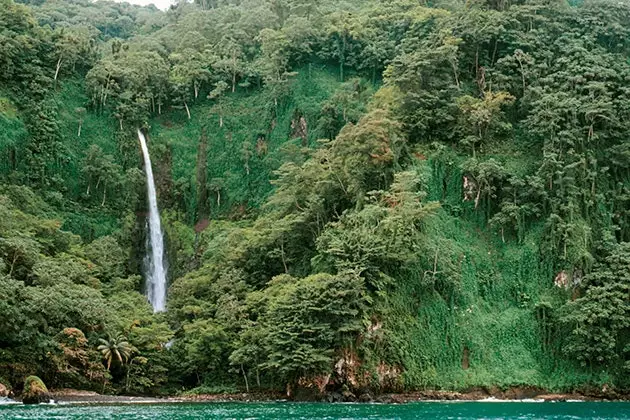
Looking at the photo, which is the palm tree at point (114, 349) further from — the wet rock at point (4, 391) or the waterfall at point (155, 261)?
the waterfall at point (155, 261)

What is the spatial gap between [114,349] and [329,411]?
53.2 feet

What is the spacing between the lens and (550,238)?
5438cm

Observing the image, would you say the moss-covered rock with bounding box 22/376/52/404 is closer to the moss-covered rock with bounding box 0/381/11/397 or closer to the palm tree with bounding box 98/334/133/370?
the moss-covered rock with bounding box 0/381/11/397

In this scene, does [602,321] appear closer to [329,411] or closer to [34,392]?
[329,411]

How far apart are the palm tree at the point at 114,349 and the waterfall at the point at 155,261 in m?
14.4

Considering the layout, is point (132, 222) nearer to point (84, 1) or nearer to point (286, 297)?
point (286, 297)

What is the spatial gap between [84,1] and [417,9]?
62.6 metres

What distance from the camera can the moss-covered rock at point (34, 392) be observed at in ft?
127

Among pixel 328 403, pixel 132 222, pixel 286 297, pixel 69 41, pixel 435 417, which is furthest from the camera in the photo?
pixel 69 41

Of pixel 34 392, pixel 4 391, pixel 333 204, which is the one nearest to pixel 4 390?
pixel 4 391

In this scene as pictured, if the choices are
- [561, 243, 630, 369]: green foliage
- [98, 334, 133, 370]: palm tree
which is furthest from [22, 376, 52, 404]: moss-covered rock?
[561, 243, 630, 369]: green foliage

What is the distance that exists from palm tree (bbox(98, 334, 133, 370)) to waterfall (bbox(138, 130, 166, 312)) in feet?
47.1

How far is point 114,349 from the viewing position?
1813 inches

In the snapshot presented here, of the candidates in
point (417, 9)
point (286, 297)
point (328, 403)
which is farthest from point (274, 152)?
point (328, 403)
